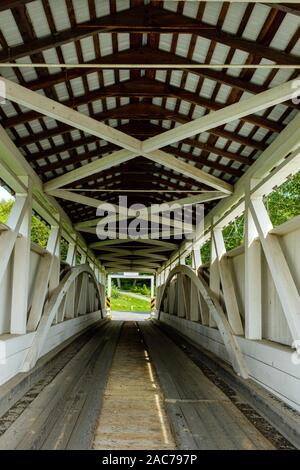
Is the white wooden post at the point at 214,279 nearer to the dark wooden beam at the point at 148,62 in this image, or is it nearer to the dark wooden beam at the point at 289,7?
the dark wooden beam at the point at 148,62

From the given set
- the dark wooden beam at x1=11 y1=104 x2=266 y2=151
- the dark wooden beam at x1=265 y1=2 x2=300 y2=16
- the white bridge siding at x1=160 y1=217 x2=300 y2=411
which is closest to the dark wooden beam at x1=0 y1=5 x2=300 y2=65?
the dark wooden beam at x1=265 y1=2 x2=300 y2=16

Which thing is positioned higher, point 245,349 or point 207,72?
point 207,72

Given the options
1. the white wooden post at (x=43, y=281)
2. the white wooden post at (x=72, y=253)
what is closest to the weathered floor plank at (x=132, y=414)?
the white wooden post at (x=43, y=281)

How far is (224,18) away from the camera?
13.5ft

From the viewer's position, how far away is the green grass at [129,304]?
42.4m

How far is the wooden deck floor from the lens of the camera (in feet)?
11.1

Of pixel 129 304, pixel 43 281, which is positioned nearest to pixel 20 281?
pixel 43 281

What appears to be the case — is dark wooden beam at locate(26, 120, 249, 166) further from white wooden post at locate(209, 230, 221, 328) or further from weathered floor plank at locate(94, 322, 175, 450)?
weathered floor plank at locate(94, 322, 175, 450)

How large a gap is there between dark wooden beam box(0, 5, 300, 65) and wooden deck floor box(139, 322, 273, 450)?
330 centimetres

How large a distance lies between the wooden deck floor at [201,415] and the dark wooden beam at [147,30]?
3.30m

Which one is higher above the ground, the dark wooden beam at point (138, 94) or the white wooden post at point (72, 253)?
the dark wooden beam at point (138, 94)
